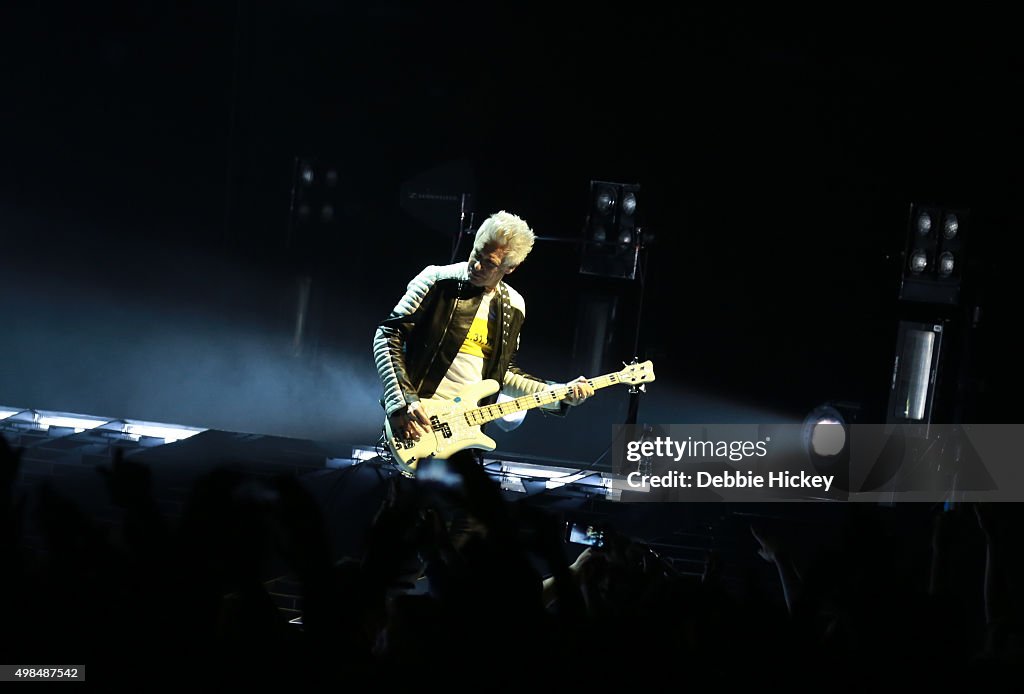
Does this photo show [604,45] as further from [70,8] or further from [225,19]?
[70,8]

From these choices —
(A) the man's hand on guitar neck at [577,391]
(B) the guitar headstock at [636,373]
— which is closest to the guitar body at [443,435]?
(A) the man's hand on guitar neck at [577,391]

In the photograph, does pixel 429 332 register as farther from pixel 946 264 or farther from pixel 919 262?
pixel 946 264

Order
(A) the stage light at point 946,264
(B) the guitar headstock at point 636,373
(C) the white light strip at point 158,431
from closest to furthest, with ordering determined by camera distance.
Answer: (B) the guitar headstock at point 636,373 < (A) the stage light at point 946,264 < (C) the white light strip at point 158,431

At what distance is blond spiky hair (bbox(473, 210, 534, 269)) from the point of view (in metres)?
4.49

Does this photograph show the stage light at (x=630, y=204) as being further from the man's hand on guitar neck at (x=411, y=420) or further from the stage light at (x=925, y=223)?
the man's hand on guitar neck at (x=411, y=420)

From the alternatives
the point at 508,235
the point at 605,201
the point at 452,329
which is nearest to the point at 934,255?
the point at 605,201

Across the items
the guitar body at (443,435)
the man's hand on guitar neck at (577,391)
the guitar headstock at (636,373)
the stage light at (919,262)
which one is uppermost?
the stage light at (919,262)

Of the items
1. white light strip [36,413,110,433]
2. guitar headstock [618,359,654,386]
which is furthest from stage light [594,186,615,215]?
white light strip [36,413,110,433]

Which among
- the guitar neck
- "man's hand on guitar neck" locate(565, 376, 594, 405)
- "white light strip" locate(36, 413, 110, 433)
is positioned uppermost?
"man's hand on guitar neck" locate(565, 376, 594, 405)

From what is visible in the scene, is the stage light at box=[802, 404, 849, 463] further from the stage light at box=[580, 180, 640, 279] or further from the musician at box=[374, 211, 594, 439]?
the musician at box=[374, 211, 594, 439]

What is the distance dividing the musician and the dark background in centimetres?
256

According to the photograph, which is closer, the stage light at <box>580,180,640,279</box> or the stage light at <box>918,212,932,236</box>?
the stage light at <box>918,212,932,236</box>

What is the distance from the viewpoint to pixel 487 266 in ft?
15.1

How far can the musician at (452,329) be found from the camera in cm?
452
